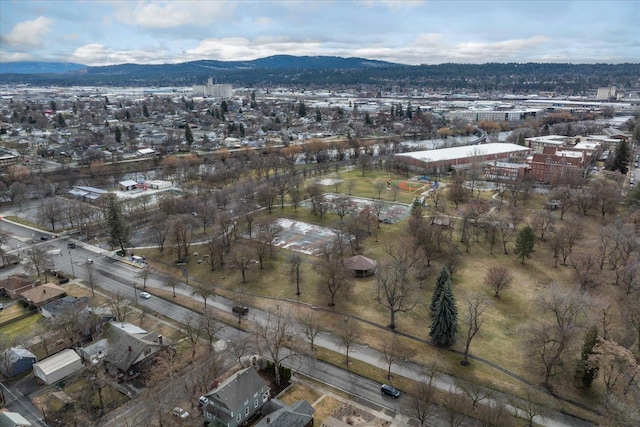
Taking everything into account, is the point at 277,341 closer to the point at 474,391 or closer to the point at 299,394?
the point at 299,394

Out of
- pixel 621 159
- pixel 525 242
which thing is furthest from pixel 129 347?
pixel 621 159

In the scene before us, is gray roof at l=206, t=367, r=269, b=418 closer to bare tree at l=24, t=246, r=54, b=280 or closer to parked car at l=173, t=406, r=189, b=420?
parked car at l=173, t=406, r=189, b=420

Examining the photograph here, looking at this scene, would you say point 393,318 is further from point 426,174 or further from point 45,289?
point 426,174

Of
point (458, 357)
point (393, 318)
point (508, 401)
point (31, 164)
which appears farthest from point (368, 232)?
point (31, 164)

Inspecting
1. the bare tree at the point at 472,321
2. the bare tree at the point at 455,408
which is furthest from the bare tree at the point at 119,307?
the bare tree at the point at 472,321

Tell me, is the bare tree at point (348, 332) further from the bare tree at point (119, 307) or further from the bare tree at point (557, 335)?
the bare tree at point (119, 307)

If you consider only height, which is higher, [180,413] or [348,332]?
[348,332]

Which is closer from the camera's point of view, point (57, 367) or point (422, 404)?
point (422, 404)
